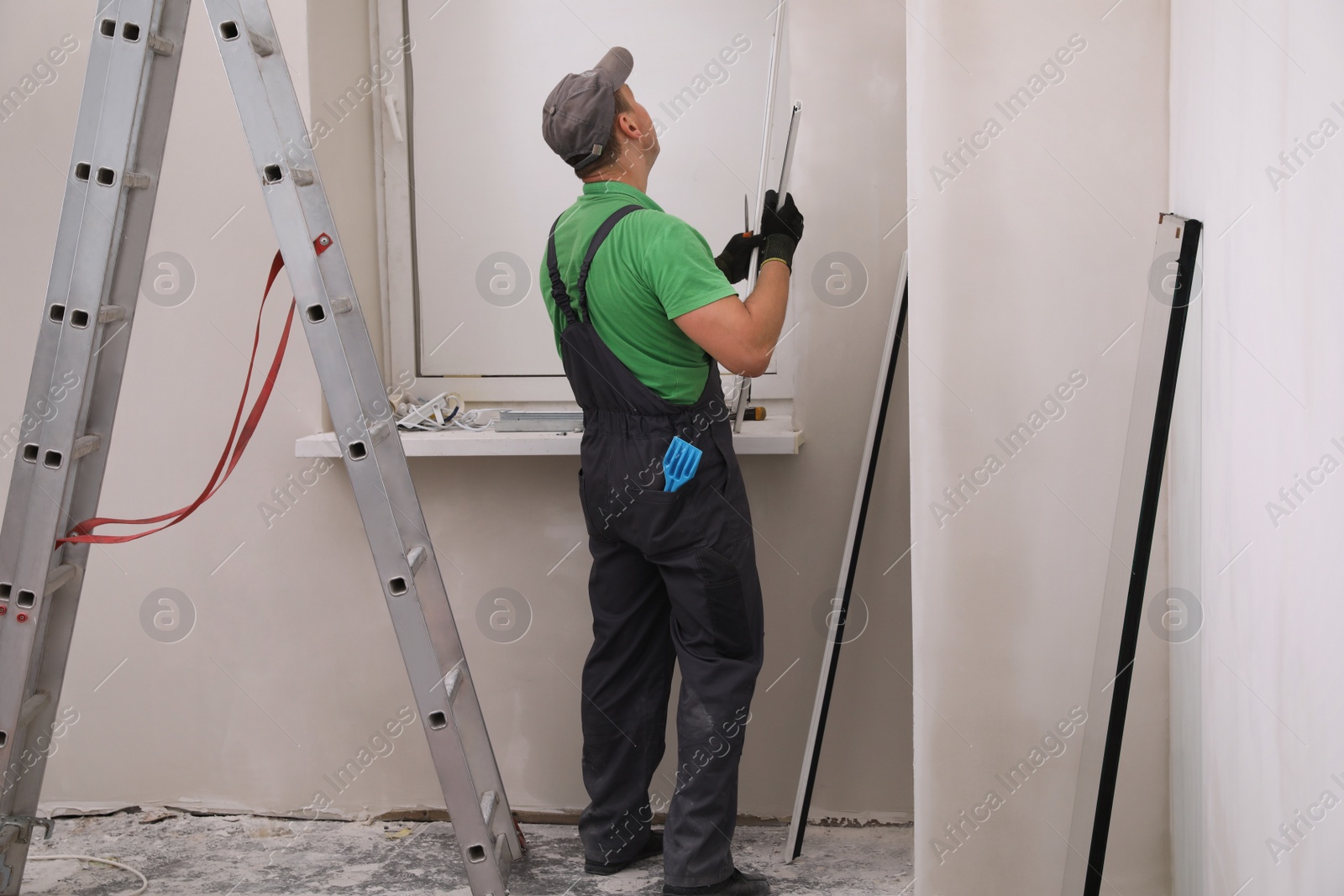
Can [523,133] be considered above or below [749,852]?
above

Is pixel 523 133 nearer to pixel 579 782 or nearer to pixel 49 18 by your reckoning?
pixel 49 18

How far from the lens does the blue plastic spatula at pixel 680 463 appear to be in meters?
1.59

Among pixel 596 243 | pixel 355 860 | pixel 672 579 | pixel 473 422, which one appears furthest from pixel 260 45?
pixel 355 860

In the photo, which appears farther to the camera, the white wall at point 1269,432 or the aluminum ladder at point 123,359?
the aluminum ladder at point 123,359

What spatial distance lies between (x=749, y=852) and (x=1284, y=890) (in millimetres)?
1217

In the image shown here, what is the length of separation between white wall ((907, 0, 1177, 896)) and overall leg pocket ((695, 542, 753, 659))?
0.32 metres

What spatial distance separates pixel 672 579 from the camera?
5.48 ft

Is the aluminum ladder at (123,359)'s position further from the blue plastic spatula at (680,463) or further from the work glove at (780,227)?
the work glove at (780,227)

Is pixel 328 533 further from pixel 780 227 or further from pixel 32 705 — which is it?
pixel 780 227

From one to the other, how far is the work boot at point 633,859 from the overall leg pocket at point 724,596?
51cm

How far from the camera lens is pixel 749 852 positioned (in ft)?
6.48

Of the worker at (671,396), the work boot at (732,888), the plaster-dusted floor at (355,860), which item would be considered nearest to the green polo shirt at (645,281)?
the worker at (671,396)

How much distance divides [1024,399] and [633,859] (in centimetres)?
117

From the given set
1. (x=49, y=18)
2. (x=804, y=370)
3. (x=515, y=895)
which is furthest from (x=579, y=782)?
(x=49, y=18)
